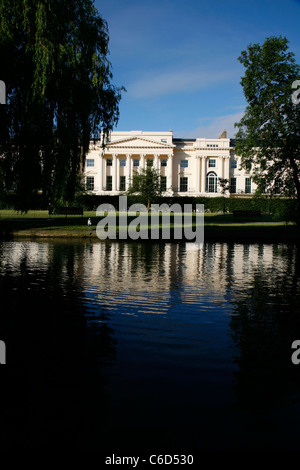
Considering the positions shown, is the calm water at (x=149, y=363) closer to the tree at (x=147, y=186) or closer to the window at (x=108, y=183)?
the tree at (x=147, y=186)

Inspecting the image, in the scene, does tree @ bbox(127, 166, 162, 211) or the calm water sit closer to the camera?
the calm water

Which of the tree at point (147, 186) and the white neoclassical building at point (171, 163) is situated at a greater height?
the white neoclassical building at point (171, 163)

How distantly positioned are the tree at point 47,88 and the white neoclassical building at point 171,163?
5720 cm

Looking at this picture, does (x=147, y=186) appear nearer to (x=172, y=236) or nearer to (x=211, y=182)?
(x=172, y=236)

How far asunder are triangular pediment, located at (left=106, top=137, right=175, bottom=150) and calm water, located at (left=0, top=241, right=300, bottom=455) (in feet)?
229

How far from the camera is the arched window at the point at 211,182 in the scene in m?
80.1

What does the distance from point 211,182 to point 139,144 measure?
15.1 m

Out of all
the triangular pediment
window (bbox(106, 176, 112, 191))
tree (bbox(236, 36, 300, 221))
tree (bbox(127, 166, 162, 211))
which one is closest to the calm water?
tree (bbox(236, 36, 300, 221))

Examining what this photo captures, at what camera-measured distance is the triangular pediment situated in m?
77.1

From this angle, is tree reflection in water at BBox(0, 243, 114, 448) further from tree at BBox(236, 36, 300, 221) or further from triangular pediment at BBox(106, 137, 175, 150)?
triangular pediment at BBox(106, 137, 175, 150)

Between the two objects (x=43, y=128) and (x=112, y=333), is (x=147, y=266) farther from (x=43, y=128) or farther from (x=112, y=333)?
(x=43, y=128)

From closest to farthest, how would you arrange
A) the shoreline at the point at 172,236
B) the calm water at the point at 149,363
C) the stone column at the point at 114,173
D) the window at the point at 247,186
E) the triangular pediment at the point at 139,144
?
the calm water at the point at 149,363
the shoreline at the point at 172,236
the triangular pediment at the point at 139,144
the stone column at the point at 114,173
the window at the point at 247,186

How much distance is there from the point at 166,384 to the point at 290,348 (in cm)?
182

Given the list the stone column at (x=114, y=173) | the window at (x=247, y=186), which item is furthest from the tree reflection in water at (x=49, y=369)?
the window at (x=247, y=186)
